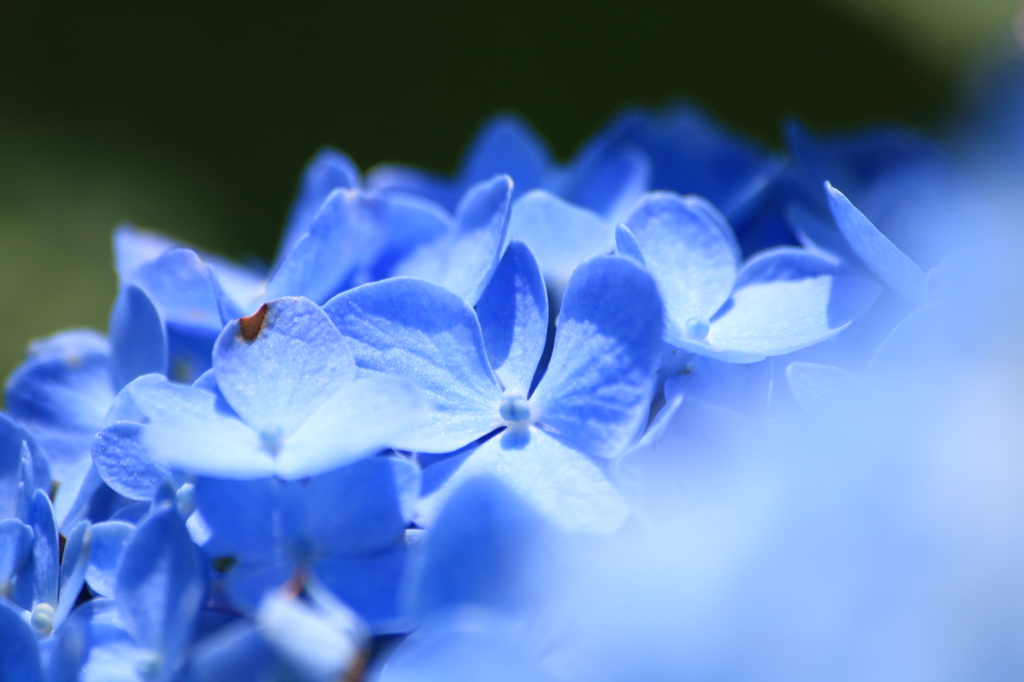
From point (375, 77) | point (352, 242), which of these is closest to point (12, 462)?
point (352, 242)

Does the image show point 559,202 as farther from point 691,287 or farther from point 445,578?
point 445,578

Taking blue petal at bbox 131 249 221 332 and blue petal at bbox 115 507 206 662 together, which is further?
blue petal at bbox 131 249 221 332

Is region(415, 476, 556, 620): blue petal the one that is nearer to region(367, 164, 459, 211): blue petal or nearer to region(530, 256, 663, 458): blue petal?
region(530, 256, 663, 458): blue petal

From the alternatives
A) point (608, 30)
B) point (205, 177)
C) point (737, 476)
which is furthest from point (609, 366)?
point (608, 30)

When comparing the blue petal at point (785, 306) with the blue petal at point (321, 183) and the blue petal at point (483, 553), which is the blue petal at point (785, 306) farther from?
the blue petal at point (321, 183)

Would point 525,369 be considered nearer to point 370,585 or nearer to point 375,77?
point 370,585

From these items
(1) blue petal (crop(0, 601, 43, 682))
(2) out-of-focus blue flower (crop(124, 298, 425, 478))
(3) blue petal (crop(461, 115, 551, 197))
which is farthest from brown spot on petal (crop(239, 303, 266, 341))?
(3) blue petal (crop(461, 115, 551, 197))

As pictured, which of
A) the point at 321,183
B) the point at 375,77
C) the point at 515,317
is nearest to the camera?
the point at 515,317
